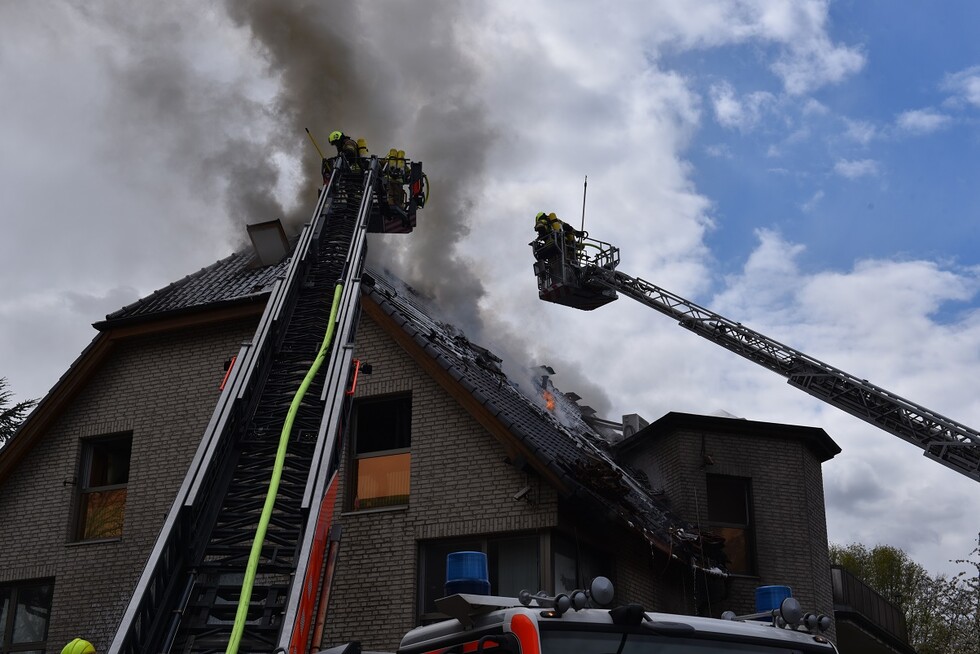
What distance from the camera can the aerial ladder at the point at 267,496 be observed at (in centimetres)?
759

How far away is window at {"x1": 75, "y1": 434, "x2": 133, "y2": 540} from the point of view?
45.4 ft

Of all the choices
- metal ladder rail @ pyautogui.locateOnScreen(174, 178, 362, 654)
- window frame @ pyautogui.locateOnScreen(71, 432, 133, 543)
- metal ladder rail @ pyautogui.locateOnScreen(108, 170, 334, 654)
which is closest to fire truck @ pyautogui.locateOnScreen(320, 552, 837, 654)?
metal ladder rail @ pyautogui.locateOnScreen(108, 170, 334, 654)

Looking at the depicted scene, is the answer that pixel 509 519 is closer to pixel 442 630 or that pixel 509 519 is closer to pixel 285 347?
pixel 285 347

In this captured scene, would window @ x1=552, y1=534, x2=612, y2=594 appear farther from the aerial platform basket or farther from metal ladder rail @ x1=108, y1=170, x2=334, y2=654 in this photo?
the aerial platform basket

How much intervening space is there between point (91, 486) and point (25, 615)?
1.85m

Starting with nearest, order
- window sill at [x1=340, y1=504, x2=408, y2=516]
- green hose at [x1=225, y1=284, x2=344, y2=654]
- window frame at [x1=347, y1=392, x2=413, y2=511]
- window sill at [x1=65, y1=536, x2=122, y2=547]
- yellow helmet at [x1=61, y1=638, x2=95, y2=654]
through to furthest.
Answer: yellow helmet at [x1=61, y1=638, x2=95, y2=654] < green hose at [x1=225, y1=284, x2=344, y2=654] < window sill at [x1=340, y1=504, x2=408, y2=516] < window frame at [x1=347, y1=392, x2=413, y2=511] < window sill at [x1=65, y1=536, x2=122, y2=547]

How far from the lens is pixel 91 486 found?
14266 mm

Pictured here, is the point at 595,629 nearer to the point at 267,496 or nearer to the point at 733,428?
the point at 267,496

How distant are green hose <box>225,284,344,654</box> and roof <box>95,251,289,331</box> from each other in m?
2.49

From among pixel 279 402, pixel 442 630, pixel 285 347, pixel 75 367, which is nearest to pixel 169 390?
pixel 75 367

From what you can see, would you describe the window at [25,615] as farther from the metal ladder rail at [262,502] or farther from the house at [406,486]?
the metal ladder rail at [262,502]

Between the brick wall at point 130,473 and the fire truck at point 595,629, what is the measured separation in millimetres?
8447

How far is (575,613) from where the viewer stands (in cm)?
528

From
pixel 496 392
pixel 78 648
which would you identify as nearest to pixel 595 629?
pixel 78 648
